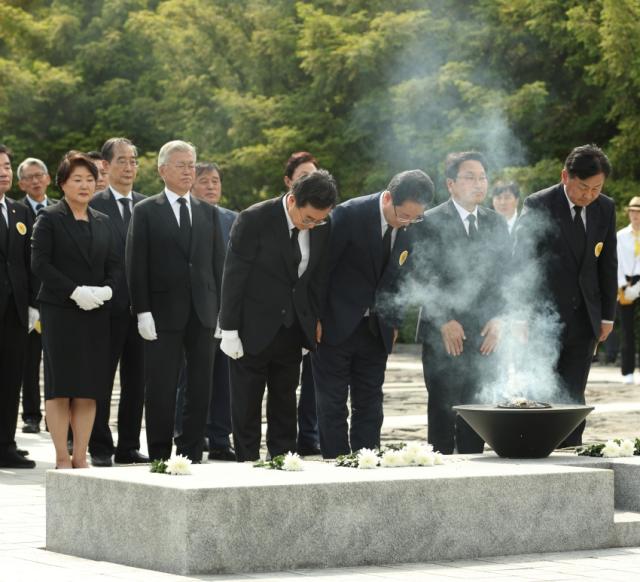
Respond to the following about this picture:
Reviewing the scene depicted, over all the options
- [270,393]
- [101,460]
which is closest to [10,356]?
[101,460]

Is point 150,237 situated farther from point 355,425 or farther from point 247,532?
point 247,532

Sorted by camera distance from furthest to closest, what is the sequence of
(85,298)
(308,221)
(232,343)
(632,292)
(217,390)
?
(632,292) → (217,390) → (85,298) → (232,343) → (308,221)

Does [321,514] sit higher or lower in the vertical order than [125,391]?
lower

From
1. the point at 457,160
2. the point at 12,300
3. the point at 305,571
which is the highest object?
the point at 457,160

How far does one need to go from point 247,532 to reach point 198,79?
3074 cm

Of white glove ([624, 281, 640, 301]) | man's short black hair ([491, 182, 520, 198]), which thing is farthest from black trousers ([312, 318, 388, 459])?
white glove ([624, 281, 640, 301])

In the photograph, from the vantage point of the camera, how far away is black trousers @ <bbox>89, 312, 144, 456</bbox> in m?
10.9

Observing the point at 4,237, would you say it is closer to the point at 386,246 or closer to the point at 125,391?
the point at 125,391

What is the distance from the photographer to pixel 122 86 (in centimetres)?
3984

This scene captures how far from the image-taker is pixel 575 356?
32.1ft

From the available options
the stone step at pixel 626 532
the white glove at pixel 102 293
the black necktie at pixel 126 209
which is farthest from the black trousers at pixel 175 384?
the stone step at pixel 626 532

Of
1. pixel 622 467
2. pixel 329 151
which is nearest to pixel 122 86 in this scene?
pixel 329 151

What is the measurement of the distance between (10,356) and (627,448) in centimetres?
497

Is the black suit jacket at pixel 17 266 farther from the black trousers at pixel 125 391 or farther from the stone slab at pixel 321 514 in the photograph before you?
the stone slab at pixel 321 514
